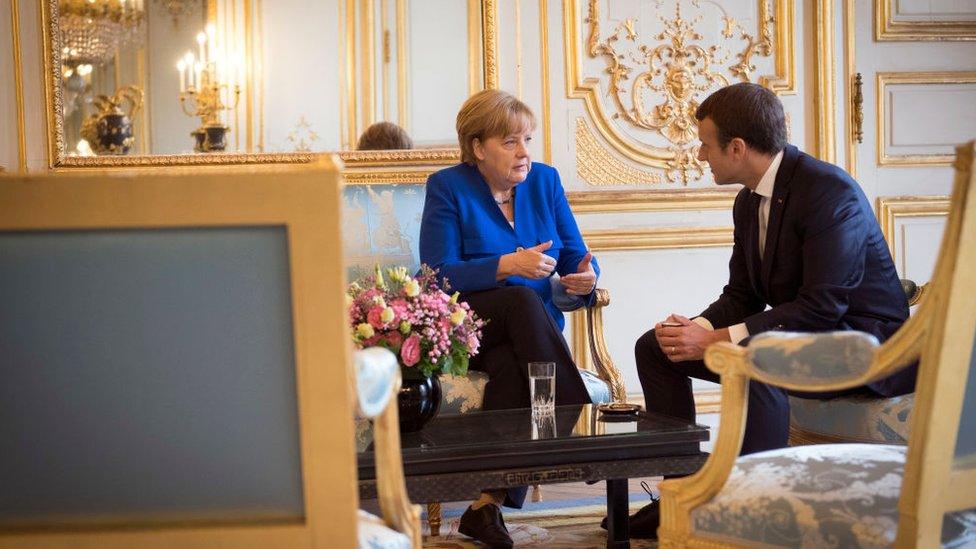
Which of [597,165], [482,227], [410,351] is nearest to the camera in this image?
[410,351]

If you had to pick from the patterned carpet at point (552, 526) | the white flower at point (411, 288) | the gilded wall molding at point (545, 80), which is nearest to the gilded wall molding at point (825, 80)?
the gilded wall molding at point (545, 80)

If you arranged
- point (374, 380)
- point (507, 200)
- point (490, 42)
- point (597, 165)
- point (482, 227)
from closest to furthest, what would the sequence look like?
point (374, 380)
point (482, 227)
point (507, 200)
point (490, 42)
point (597, 165)

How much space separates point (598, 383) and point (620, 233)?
3.88 feet

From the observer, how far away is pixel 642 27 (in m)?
4.30

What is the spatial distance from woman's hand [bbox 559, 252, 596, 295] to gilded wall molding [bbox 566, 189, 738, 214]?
940 millimetres

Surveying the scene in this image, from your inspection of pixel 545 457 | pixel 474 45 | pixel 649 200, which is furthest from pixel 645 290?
pixel 545 457

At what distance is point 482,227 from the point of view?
3.37 meters

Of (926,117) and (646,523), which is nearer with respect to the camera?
(646,523)

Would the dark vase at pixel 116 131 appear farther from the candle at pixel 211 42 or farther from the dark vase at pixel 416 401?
the dark vase at pixel 416 401

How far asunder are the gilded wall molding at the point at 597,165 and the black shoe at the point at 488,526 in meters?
1.87

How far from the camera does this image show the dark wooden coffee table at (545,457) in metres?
2.11

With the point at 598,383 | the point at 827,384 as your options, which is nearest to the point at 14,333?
the point at 827,384

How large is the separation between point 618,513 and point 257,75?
233 centimetres

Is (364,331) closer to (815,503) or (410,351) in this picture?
(410,351)
